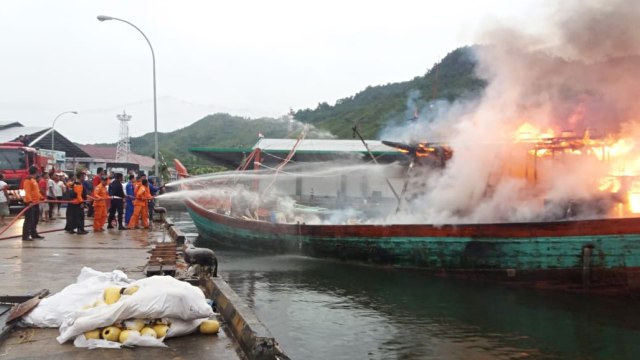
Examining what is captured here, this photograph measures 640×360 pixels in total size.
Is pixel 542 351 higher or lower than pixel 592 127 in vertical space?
lower

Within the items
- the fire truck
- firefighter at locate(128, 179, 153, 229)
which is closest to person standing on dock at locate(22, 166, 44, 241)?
firefighter at locate(128, 179, 153, 229)

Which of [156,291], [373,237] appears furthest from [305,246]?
[156,291]

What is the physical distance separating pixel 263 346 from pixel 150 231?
1403 centimetres

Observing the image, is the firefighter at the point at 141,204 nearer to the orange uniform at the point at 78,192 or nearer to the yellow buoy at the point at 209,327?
the orange uniform at the point at 78,192

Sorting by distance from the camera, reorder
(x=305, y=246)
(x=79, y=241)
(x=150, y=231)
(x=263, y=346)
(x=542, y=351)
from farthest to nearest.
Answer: (x=150, y=231), (x=305, y=246), (x=79, y=241), (x=542, y=351), (x=263, y=346)

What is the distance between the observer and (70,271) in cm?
974

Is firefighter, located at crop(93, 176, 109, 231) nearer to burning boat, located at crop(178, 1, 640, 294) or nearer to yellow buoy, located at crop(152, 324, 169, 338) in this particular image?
burning boat, located at crop(178, 1, 640, 294)

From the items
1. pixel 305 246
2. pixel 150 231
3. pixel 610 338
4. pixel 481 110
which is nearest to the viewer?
pixel 610 338

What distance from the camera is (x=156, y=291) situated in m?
5.67

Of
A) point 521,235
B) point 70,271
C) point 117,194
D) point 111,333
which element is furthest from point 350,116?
point 111,333

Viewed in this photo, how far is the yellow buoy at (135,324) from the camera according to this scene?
5.62 meters

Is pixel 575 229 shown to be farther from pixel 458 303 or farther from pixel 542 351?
pixel 542 351

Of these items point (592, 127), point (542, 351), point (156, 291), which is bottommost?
point (542, 351)

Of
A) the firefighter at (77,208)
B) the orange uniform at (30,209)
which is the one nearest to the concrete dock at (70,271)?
the orange uniform at (30,209)
